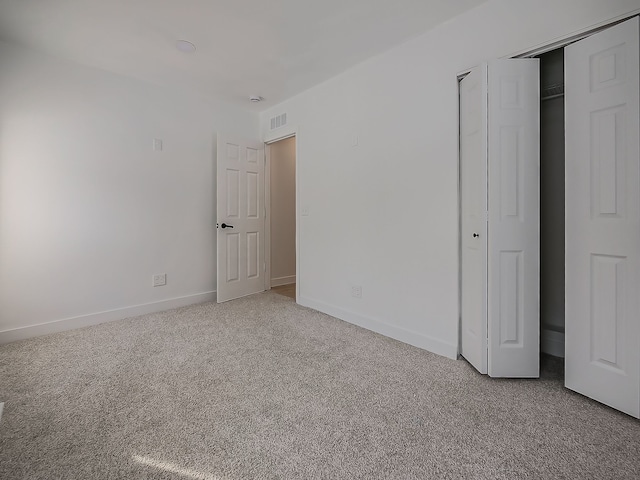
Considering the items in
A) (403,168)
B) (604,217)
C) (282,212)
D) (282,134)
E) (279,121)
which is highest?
(279,121)

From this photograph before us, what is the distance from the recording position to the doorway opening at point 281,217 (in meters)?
4.67

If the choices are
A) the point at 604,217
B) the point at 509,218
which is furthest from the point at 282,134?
→ the point at 604,217

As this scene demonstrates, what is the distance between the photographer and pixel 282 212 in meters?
4.85

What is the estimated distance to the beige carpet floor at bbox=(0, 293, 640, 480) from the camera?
1.28 m

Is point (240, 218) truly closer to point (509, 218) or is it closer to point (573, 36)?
point (509, 218)

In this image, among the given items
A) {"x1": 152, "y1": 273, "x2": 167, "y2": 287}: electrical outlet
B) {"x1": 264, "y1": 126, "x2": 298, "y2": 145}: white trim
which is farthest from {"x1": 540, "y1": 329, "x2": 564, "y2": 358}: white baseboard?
{"x1": 152, "y1": 273, "x2": 167, "y2": 287}: electrical outlet

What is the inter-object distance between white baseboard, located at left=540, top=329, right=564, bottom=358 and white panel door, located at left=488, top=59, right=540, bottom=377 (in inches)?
24.0

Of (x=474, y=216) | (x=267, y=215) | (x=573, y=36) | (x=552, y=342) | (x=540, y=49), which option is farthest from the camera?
(x=267, y=215)

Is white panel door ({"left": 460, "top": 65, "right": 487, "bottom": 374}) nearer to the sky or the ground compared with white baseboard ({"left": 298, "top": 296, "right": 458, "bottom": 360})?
nearer to the sky

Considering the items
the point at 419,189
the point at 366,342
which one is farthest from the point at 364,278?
the point at 419,189

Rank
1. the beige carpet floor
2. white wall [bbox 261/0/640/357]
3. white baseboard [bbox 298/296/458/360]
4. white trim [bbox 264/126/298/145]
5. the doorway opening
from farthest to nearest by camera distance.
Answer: the doorway opening → white trim [bbox 264/126/298/145] → white baseboard [bbox 298/296/458/360] → white wall [bbox 261/0/640/357] → the beige carpet floor

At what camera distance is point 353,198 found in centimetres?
310

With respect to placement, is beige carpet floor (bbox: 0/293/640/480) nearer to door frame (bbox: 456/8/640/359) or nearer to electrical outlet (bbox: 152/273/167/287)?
door frame (bbox: 456/8/640/359)

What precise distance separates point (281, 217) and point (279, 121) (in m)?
1.45
